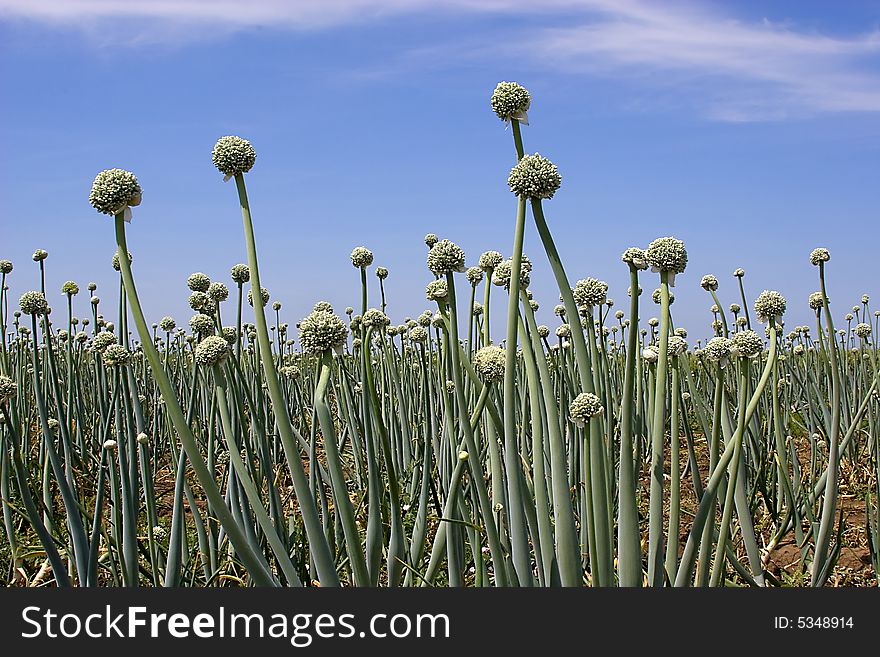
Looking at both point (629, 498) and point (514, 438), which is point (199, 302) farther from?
point (629, 498)

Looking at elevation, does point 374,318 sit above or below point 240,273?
below

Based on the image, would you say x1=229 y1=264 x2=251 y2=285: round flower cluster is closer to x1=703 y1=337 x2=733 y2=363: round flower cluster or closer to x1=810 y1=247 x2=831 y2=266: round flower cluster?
x1=703 y1=337 x2=733 y2=363: round flower cluster

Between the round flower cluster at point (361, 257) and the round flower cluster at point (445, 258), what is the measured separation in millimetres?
794

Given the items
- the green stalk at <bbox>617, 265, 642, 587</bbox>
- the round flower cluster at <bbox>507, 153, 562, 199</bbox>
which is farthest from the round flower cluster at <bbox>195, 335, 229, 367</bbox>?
the green stalk at <bbox>617, 265, 642, 587</bbox>

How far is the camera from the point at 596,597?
1525 millimetres

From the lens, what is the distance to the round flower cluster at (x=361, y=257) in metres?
2.70

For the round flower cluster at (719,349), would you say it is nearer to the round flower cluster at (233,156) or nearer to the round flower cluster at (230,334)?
the round flower cluster at (233,156)

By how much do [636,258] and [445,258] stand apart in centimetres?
47

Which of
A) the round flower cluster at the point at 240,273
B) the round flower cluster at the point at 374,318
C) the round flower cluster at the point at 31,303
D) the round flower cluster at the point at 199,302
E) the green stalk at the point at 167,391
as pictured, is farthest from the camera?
the round flower cluster at the point at 31,303

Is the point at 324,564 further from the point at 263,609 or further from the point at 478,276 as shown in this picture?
the point at 478,276

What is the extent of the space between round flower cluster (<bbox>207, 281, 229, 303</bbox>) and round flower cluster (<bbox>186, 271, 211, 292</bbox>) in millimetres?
25

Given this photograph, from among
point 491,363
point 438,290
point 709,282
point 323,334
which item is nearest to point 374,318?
point 438,290

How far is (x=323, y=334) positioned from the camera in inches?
55.4

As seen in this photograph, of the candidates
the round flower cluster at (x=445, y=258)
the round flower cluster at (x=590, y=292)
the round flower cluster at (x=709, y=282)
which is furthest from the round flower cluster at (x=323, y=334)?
the round flower cluster at (x=709, y=282)
